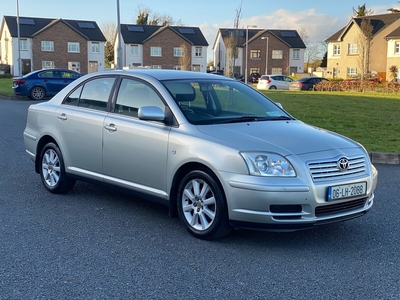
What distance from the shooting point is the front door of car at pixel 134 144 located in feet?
17.9

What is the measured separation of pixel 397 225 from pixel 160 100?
2938mm

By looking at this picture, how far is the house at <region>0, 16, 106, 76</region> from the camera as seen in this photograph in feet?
224

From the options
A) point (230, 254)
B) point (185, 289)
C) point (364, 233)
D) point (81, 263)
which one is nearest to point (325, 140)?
point (364, 233)

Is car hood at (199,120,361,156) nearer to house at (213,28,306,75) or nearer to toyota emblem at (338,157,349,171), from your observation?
toyota emblem at (338,157,349,171)

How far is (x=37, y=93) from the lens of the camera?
2462cm

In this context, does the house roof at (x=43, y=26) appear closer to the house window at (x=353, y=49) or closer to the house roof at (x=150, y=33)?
the house roof at (x=150, y=33)

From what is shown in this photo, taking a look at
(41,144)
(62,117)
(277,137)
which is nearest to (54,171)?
(41,144)

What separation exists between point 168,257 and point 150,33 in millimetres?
73426

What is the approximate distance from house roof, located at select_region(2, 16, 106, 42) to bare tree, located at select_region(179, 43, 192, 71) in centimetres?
1123

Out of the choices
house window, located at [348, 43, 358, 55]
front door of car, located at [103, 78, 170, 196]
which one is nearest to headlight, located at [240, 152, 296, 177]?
front door of car, located at [103, 78, 170, 196]

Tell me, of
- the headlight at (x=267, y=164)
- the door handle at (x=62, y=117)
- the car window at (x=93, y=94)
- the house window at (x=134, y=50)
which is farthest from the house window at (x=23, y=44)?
the headlight at (x=267, y=164)

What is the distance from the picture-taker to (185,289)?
3932mm

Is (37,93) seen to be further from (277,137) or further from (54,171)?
(277,137)

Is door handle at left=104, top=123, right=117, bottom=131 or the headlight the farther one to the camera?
door handle at left=104, top=123, right=117, bottom=131
